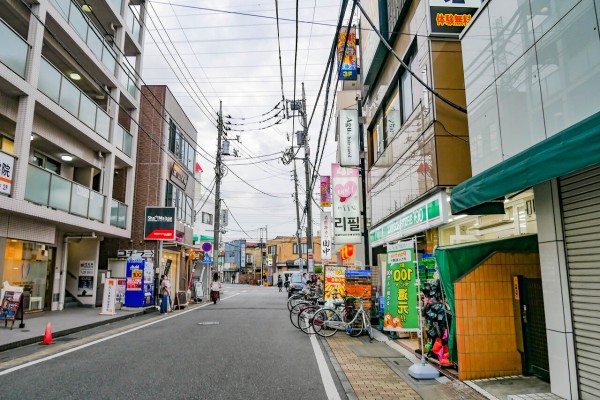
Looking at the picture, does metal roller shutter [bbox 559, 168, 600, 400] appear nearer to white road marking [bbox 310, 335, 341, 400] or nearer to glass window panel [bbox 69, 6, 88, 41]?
white road marking [bbox 310, 335, 341, 400]

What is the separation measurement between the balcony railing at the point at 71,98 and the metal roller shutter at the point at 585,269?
14.9m

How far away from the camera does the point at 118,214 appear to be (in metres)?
20.3

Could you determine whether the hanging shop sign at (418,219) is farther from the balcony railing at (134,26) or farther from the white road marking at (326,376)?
the balcony railing at (134,26)

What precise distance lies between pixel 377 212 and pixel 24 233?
38.9ft

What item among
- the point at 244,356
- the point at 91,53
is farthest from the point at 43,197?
the point at 244,356

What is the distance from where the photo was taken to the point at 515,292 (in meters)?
6.54

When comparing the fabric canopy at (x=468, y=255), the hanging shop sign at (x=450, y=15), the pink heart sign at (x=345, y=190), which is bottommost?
the fabric canopy at (x=468, y=255)

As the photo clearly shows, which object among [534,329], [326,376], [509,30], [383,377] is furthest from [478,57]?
[326,376]

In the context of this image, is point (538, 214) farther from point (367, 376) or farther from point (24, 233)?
point (24, 233)

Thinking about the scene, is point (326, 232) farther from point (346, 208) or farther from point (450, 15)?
point (450, 15)

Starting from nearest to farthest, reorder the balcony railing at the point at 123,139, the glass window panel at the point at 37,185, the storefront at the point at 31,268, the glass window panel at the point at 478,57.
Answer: the glass window panel at the point at 478,57
the glass window panel at the point at 37,185
the storefront at the point at 31,268
the balcony railing at the point at 123,139

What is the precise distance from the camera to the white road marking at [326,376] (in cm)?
574

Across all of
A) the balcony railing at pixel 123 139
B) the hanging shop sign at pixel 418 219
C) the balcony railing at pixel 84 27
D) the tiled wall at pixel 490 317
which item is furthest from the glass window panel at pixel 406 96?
the balcony railing at pixel 123 139

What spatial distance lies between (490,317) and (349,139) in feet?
31.9
